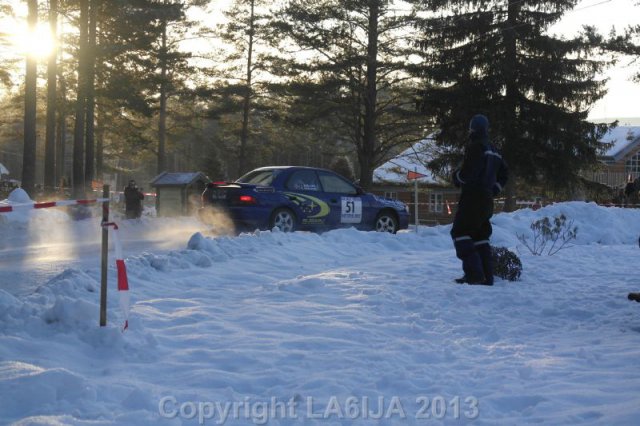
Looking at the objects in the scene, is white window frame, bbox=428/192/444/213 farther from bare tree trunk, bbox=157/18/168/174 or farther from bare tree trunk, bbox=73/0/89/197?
bare tree trunk, bbox=73/0/89/197

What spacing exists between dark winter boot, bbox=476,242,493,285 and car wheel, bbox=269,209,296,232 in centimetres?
647

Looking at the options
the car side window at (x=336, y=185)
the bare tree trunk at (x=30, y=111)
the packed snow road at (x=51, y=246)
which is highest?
the bare tree trunk at (x=30, y=111)

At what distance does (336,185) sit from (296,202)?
125 centimetres

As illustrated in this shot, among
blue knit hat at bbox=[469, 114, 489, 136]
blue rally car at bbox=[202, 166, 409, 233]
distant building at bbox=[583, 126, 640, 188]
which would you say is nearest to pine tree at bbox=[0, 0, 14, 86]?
blue rally car at bbox=[202, 166, 409, 233]

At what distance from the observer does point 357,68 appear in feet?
96.4

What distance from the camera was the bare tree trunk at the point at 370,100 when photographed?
2880cm

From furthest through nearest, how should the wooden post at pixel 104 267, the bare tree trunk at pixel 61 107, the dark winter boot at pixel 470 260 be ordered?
the bare tree trunk at pixel 61 107 → the dark winter boot at pixel 470 260 → the wooden post at pixel 104 267

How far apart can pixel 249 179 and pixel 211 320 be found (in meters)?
8.64

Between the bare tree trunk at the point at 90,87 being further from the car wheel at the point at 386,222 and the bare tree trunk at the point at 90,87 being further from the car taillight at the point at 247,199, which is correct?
the car wheel at the point at 386,222

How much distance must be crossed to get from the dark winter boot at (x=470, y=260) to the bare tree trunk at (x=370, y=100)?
2174cm

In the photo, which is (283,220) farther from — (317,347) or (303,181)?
(317,347)

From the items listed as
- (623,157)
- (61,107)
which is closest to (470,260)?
(61,107)

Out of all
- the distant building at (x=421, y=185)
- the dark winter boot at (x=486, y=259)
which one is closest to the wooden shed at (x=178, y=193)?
the distant building at (x=421, y=185)

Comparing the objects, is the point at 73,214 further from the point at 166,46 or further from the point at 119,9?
the point at 166,46
